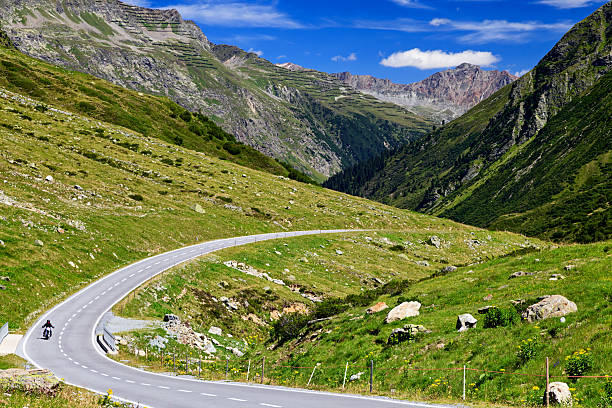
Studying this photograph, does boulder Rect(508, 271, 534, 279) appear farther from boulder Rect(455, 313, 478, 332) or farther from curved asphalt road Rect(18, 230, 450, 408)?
curved asphalt road Rect(18, 230, 450, 408)

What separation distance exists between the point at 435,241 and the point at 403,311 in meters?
54.6

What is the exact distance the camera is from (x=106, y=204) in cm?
6325

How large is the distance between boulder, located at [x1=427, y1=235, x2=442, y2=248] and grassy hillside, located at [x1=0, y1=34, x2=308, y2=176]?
6572 cm

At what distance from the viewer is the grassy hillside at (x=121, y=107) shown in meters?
118

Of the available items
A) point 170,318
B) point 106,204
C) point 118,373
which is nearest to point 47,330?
point 170,318

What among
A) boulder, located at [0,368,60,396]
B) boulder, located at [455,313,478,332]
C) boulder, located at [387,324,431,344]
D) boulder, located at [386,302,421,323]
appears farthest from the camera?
boulder, located at [386,302,421,323]

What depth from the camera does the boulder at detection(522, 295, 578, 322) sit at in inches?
748

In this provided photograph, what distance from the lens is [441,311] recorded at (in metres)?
26.0

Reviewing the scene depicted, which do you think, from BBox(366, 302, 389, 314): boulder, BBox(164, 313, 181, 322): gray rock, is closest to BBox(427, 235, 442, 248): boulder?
BBox(366, 302, 389, 314): boulder

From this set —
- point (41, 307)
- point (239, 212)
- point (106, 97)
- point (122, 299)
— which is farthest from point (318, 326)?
point (106, 97)

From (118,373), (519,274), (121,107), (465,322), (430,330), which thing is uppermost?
(121,107)

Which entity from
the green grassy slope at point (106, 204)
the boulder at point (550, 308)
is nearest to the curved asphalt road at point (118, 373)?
the green grassy slope at point (106, 204)

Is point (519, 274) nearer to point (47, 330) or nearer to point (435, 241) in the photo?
point (47, 330)

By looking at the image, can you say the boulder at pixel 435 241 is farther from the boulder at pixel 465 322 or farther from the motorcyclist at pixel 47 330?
the motorcyclist at pixel 47 330
